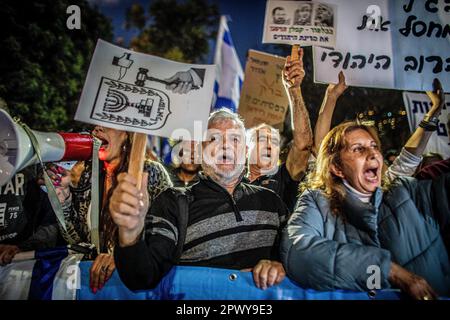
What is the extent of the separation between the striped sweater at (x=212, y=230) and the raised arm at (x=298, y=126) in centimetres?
48

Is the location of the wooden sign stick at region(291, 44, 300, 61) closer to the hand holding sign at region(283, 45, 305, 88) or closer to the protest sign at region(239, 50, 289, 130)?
the hand holding sign at region(283, 45, 305, 88)

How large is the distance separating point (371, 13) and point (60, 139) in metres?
2.66

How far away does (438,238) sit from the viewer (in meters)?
2.54

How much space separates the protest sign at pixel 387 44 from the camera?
3.07m

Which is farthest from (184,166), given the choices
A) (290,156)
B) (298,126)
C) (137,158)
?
(137,158)

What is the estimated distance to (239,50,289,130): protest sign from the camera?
4.42 metres

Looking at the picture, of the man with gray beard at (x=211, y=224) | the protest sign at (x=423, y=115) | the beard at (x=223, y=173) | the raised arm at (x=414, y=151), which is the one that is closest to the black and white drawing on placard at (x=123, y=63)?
the man with gray beard at (x=211, y=224)

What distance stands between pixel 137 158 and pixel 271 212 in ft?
3.45

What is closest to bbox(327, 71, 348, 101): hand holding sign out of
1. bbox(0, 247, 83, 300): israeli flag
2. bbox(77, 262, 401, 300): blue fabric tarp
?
bbox(77, 262, 401, 300): blue fabric tarp

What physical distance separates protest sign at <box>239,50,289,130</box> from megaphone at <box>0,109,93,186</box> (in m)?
2.24

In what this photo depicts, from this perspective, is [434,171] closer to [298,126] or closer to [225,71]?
[298,126]

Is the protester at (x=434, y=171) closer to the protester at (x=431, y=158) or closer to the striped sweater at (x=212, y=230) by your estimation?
the protester at (x=431, y=158)

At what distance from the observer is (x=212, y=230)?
265 centimetres
